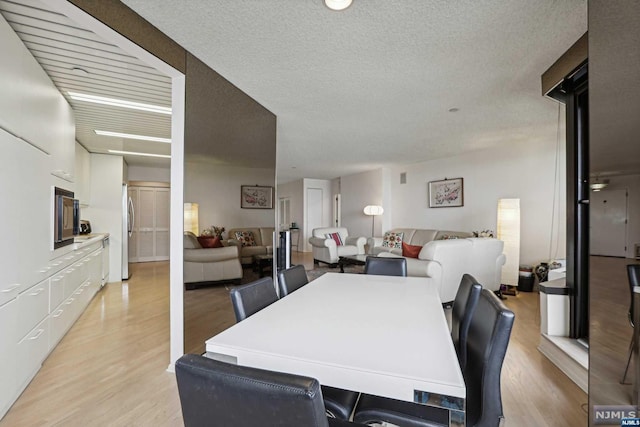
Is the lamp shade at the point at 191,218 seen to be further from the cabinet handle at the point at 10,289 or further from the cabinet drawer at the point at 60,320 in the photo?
the cabinet drawer at the point at 60,320

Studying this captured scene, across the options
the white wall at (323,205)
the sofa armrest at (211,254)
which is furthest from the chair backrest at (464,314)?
the white wall at (323,205)

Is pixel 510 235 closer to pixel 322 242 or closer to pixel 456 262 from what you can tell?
pixel 456 262

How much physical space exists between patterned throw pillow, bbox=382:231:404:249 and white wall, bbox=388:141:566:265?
0.70m

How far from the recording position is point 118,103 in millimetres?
3195

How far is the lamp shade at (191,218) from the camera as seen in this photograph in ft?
7.71

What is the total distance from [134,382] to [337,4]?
2.87m

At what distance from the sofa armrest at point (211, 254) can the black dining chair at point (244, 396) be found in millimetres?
1646

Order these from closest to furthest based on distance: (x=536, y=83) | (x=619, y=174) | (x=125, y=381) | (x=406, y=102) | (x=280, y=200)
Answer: (x=619, y=174) < (x=125, y=381) < (x=536, y=83) < (x=406, y=102) < (x=280, y=200)

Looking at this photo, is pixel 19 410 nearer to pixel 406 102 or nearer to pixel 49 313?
pixel 49 313

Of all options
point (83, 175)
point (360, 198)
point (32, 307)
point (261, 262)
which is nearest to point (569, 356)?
point (261, 262)

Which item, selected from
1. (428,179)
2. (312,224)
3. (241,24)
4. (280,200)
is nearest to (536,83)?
(241,24)

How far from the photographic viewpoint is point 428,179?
22.3 ft

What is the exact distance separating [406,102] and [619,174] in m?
2.17

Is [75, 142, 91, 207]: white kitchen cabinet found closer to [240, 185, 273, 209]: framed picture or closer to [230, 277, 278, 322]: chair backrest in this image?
[240, 185, 273, 209]: framed picture
